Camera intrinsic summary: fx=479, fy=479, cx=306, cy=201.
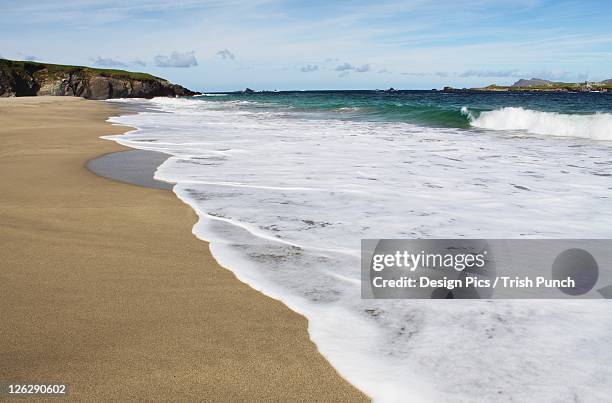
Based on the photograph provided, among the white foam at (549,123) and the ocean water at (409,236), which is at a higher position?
the white foam at (549,123)

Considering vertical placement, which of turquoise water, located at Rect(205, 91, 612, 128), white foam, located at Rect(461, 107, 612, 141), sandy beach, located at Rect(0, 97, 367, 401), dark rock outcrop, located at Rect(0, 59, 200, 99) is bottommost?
sandy beach, located at Rect(0, 97, 367, 401)

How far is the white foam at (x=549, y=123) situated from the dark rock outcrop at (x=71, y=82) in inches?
2141

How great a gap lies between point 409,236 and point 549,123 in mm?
16790

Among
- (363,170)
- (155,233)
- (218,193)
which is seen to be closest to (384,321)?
(155,233)

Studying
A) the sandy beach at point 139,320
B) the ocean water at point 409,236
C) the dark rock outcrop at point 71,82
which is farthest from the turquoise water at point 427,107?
the dark rock outcrop at point 71,82

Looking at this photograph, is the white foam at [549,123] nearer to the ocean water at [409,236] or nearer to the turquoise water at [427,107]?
the turquoise water at [427,107]

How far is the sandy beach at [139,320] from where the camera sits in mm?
1959

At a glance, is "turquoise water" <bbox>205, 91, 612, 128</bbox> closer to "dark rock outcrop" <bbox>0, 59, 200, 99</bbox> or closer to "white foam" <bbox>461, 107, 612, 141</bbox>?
"white foam" <bbox>461, 107, 612, 141</bbox>

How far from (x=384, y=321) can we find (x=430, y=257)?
1114 mm

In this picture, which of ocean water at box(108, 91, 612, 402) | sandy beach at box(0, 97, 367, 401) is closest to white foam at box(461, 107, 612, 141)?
ocean water at box(108, 91, 612, 402)

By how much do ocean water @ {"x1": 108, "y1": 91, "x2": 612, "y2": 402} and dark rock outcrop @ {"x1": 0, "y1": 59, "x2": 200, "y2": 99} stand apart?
57129 mm

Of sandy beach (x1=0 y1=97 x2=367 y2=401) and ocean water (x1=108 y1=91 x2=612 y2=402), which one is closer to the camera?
sandy beach (x1=0 y1=97 x2=367 y2=401)

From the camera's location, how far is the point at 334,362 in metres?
2.17

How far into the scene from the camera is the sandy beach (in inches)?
77.1
